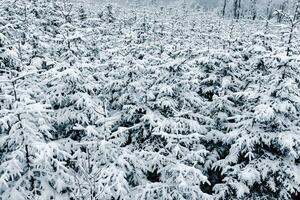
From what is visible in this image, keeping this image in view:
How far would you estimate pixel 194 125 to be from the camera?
13.5 m

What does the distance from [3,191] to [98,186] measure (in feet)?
10.2

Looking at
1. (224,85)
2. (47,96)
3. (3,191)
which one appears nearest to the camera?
(3,191)

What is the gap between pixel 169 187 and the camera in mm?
11164

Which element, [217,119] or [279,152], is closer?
[279,152]

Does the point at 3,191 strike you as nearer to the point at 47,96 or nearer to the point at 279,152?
the point at 47,96

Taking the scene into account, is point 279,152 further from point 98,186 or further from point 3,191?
point 3,191

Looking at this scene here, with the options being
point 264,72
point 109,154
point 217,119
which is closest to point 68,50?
point 109,154

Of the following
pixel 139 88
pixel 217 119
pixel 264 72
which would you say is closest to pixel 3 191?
pixel 139 88

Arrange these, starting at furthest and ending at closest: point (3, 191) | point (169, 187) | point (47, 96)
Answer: point (47, 96), point (169, 187), point (3, 191)

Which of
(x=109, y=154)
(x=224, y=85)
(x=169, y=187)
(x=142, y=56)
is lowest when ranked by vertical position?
(x=169, y=187)

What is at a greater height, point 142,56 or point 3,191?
point 142,56

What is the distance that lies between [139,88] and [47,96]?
3.87 meters

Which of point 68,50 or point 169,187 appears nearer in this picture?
point 169,187

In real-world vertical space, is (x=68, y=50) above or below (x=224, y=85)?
above
